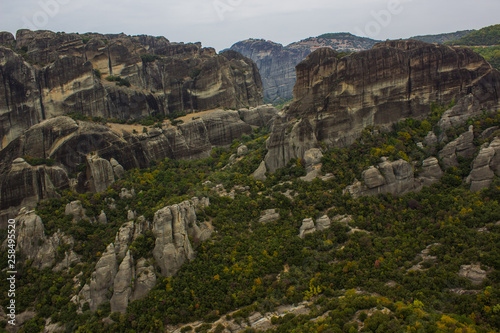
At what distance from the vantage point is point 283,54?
14638 cm

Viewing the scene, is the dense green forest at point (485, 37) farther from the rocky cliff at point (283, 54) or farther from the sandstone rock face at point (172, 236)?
the sandstone rock face at point (172, 236)

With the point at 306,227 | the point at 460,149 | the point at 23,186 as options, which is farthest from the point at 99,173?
the point at 460,149

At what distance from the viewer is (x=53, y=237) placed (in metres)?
32.6

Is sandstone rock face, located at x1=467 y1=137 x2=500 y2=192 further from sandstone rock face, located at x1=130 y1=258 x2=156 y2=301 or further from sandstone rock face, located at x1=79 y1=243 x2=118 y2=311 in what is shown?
sandstone rock face, located at x1=79 y1=243 x2=118 y2=311

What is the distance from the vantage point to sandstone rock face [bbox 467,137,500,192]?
96.8 ft

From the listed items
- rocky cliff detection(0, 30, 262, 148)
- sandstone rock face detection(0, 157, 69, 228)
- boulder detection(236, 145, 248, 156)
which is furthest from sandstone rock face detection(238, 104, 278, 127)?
sandstone rock face detection(0, 157, 69, 228)

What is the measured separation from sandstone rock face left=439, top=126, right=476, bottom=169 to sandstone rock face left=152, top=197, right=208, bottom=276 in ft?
82.7

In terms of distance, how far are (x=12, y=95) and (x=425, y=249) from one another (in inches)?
1987

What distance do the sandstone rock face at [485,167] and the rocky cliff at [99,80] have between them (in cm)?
3815

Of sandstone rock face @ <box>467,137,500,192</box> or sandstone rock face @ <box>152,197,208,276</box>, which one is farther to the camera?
sandstone rock face @ <box>467,137,500,192</box>

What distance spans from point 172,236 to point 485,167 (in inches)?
1089

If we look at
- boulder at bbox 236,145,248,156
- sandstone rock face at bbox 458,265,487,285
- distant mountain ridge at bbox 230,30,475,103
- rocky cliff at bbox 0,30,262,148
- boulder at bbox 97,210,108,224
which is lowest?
sandstone rock face at bbox 458,265,487,285

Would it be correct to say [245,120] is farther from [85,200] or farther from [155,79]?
[85,200]

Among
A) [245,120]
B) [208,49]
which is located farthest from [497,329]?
[208,49]
